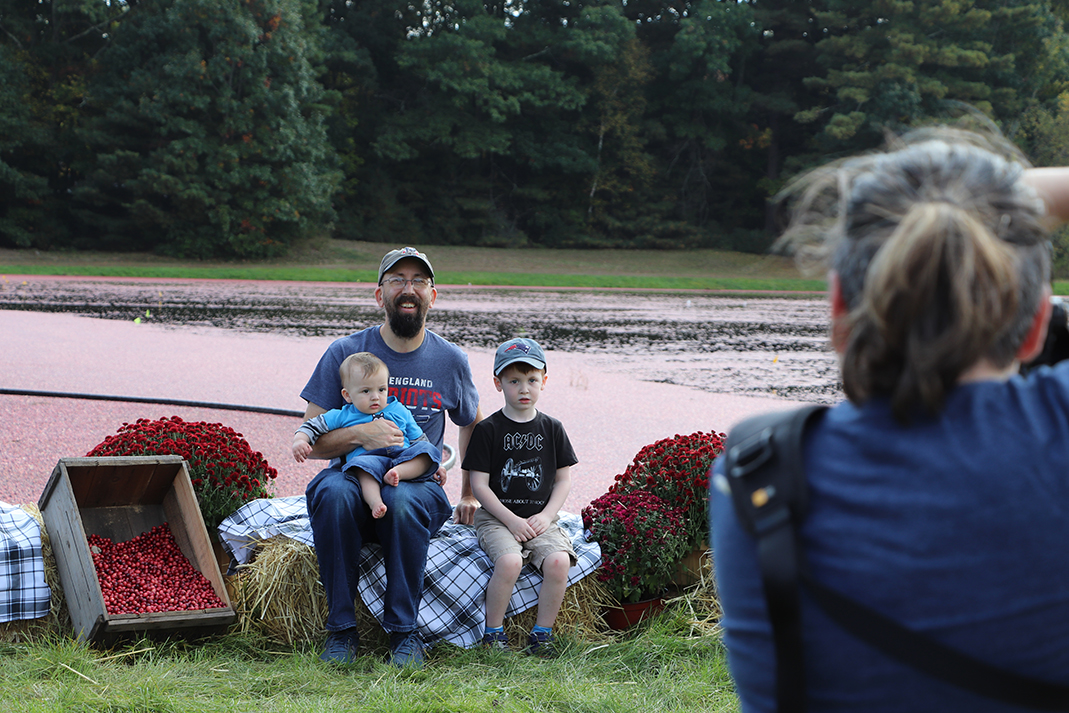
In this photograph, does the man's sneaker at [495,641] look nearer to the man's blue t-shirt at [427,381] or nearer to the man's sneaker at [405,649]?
the man's sneaker at [405,649]

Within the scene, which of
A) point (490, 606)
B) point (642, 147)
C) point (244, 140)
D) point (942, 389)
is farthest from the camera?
point (642, 147)

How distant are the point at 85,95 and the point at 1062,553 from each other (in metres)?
44.6

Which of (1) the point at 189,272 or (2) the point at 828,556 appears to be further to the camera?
(1) the point at 189,272

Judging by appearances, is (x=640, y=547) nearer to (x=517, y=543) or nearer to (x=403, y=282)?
Answer: (x=517, y=543)

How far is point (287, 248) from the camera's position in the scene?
4153 cm

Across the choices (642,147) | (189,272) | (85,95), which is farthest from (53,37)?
(642,147)

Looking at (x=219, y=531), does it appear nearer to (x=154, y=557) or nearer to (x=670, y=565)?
(x=154, y=557)

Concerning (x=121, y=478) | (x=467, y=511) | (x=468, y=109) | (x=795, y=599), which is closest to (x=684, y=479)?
(x=467, y=511)

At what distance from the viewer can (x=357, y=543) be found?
355 centimetres

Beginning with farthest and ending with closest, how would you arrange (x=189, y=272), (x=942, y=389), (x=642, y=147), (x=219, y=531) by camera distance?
(x=642, y=147) → (x=189, y=272) → (x=219, y=531) → (x=942, y=389)

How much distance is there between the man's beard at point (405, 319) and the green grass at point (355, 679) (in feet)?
4.38

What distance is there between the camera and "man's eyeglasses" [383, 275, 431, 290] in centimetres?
418

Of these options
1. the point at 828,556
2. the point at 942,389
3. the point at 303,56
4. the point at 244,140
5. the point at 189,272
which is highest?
the point at 303,56

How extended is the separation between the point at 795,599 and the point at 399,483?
277 cm
